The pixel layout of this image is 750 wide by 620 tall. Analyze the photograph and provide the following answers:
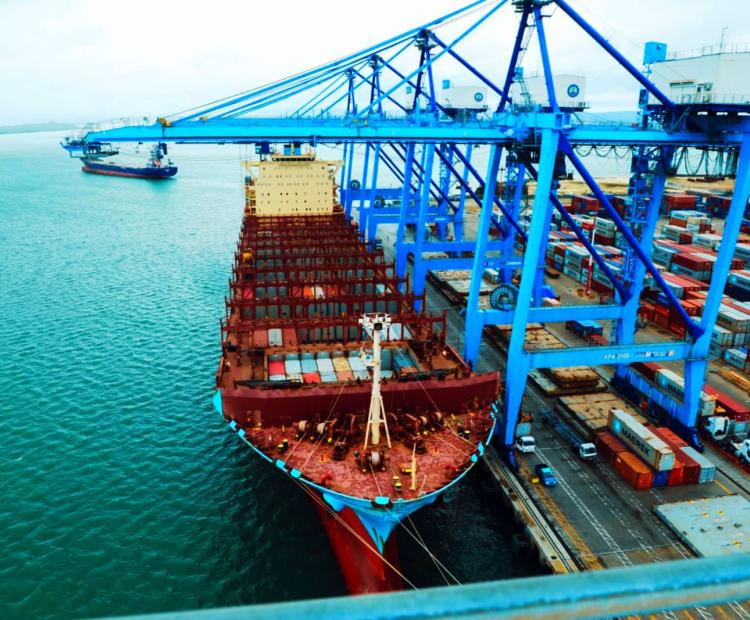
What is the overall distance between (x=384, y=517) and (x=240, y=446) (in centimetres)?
1420

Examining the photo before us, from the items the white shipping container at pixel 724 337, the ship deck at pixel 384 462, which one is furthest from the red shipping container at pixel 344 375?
the white shipping container at pixel 724 337

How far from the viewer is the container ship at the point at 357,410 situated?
72.8 feet

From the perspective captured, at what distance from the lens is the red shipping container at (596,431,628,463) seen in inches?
1177

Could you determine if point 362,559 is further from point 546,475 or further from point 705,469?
point 705,469

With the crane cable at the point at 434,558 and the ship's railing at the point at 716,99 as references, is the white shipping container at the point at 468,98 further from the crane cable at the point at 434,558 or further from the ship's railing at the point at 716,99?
the crane cable at the point at 434,558

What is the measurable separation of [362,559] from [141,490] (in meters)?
12.8

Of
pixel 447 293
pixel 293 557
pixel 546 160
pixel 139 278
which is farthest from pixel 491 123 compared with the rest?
pixel 139 278

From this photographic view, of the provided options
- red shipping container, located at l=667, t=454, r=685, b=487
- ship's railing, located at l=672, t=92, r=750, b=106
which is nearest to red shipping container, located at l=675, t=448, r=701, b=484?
red shipping container, located at l=667, t=454, r=685, b=487

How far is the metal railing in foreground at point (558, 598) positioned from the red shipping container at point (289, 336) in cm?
3079

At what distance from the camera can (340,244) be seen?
50.8m

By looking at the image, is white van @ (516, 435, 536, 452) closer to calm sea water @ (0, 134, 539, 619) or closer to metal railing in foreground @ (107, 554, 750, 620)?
calm sea water @ (0, 134, 539, 619)

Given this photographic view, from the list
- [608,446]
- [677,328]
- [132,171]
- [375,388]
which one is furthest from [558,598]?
[132,171]

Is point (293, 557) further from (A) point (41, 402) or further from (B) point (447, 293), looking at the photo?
(B) point (447, 293)

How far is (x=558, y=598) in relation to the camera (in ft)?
7.24
